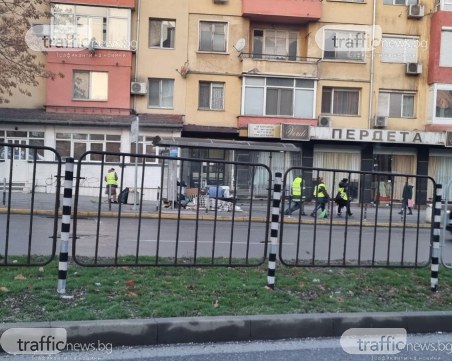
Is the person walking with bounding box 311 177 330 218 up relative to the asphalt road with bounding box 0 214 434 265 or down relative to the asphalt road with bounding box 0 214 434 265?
up

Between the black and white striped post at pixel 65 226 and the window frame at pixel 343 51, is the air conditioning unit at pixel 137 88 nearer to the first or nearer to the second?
the window frame at pixel 343 51

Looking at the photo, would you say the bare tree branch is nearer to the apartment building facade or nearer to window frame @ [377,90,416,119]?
the apartment building facade

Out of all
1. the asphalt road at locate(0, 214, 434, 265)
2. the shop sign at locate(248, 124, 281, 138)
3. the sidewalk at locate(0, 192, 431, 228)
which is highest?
the shop sign at locate(248, 124, 281, 138)

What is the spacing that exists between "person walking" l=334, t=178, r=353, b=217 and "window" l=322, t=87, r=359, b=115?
21.9 meters

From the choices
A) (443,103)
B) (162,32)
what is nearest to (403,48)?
(443,103)

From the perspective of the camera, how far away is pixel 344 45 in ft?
95.2

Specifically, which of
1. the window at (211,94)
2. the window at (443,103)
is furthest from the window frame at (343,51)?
the window at (211,94)

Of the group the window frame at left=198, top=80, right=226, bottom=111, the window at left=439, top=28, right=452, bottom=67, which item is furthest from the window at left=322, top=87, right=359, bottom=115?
the window frame at left=198, top=80, right=226, bottom=111

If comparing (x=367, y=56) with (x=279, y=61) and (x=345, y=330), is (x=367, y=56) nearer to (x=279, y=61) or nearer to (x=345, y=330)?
(x=279, y=61)

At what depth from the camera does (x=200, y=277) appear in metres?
6.86

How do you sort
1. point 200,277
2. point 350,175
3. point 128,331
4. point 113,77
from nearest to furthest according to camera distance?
point 128,331
point 200,277
point 350,175
point 113,77

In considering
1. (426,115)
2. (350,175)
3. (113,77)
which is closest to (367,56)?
(426,115)

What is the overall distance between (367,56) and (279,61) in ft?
15.8

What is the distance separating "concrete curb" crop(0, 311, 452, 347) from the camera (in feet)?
16.1
